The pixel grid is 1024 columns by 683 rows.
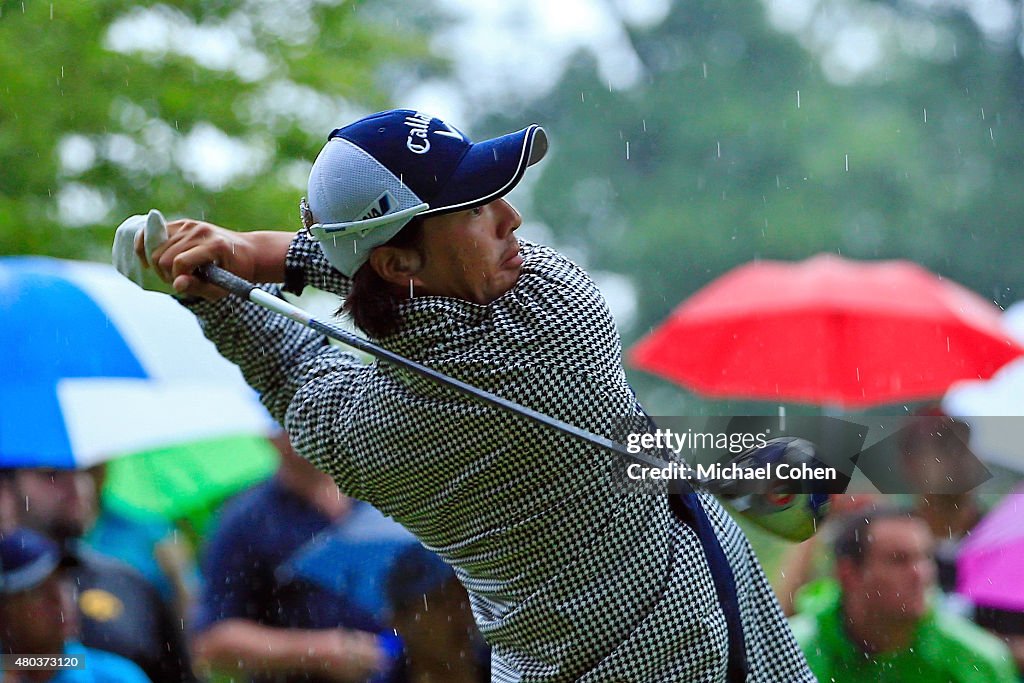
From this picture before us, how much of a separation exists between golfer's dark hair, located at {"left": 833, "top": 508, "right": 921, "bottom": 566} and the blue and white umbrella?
6.45 ft

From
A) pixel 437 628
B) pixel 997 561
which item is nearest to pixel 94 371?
pixel 437 628

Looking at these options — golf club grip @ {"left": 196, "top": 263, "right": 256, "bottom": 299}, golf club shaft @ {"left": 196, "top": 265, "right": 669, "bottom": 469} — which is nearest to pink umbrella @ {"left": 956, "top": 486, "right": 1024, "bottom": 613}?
golf club shaft @ {"left": 196, "top": 265, "right": 669, "bottom": 469}

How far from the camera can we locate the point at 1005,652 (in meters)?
3.86

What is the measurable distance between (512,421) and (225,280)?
20.2 inches

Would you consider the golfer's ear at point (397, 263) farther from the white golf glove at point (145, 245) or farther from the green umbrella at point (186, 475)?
the green umbrella at point (186, 475)

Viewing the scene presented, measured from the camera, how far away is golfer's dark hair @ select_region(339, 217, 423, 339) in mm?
2025

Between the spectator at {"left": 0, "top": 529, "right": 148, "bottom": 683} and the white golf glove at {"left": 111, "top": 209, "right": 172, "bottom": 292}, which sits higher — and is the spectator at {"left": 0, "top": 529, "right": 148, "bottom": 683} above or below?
below

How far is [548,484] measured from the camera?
203cm

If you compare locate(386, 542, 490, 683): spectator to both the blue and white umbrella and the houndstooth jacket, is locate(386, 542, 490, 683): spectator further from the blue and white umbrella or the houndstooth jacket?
the blue and white umbrella

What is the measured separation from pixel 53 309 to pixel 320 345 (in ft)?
6.67

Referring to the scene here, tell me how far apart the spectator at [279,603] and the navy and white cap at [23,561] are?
0.44 m

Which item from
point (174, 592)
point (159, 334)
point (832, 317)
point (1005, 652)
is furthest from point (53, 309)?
point (832, 317)

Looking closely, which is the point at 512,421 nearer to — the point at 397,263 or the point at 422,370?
the point at 422,370

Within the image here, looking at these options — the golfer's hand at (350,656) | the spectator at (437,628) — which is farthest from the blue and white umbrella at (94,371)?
the spectator at (437,628)
